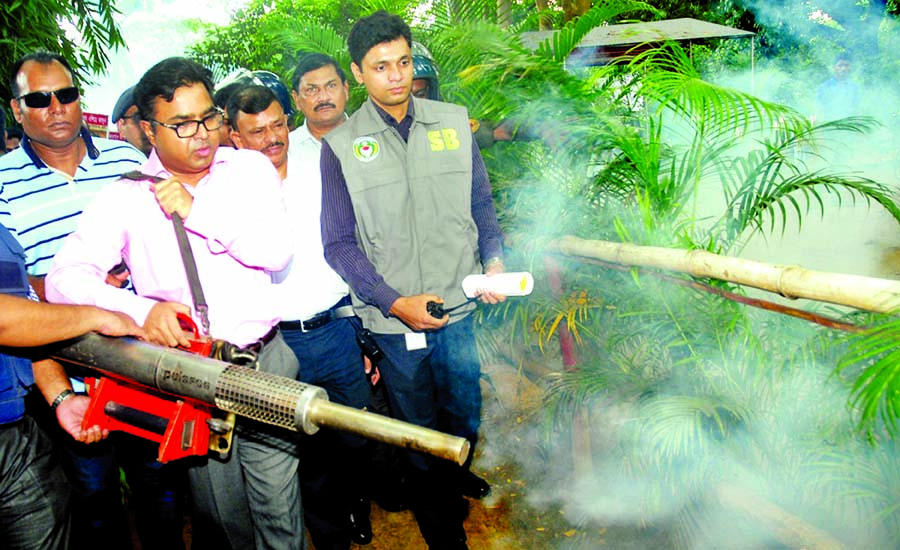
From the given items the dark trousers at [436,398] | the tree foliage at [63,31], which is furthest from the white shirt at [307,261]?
the tree foliage at [63,31]

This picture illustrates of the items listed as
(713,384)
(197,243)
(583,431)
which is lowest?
(583,431)

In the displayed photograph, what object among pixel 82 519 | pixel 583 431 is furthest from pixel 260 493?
pixel 583 431

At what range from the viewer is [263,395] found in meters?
1.67

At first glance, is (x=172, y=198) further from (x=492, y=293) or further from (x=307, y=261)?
(x=492, y=293)

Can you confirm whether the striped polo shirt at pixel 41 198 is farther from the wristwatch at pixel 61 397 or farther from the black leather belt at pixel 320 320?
the black leather belt at pixel 320 320

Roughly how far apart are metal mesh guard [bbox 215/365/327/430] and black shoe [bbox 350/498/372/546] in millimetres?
1920

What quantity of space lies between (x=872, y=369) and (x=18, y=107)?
364 cm

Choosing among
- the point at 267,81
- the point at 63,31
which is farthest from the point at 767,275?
the point at 63,31

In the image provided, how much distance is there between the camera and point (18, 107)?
10.1 feet

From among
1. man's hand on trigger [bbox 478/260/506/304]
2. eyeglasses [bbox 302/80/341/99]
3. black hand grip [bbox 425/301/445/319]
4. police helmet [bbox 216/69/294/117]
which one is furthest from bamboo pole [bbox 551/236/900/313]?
police helmet [bbox 216/69/294/117]

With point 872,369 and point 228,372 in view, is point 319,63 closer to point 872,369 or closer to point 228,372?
point 228,372

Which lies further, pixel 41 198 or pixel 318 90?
pixel 318 90

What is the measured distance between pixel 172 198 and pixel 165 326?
0.45 m

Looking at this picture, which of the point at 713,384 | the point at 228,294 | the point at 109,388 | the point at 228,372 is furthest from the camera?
the point at 713,384
